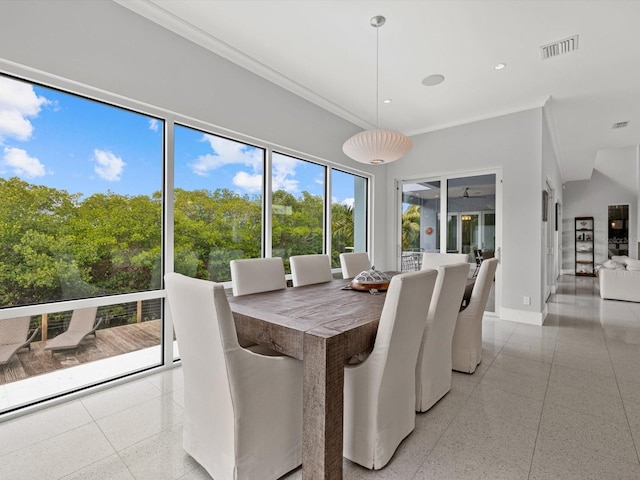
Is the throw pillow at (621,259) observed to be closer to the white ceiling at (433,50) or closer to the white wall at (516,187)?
the white ceiling at (433,50)

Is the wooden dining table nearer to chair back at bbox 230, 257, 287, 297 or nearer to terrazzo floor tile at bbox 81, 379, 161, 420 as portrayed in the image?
chair back at bbox 230, 257, 287, 297

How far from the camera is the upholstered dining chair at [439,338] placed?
6.69 ft

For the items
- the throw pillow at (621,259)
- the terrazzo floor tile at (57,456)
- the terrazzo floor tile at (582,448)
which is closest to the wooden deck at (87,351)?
the terrazzo floor tile at (57,456)

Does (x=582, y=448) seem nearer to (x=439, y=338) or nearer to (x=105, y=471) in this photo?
(x=439, y=338)

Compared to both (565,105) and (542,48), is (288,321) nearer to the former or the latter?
(542,48)

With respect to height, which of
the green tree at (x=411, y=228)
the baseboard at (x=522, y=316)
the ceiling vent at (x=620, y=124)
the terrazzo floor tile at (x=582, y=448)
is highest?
the ceiling vent at (x=620, y=124)

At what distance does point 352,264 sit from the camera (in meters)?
3.67

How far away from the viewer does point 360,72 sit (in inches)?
142

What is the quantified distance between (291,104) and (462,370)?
11.3 ft

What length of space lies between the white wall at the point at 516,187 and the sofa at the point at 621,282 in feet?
9.10

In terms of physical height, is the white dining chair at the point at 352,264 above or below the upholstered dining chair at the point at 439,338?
above

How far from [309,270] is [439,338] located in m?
1.40

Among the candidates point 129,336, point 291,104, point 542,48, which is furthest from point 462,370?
point 291,104

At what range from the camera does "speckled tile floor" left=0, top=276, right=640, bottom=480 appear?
1620 millimetres
